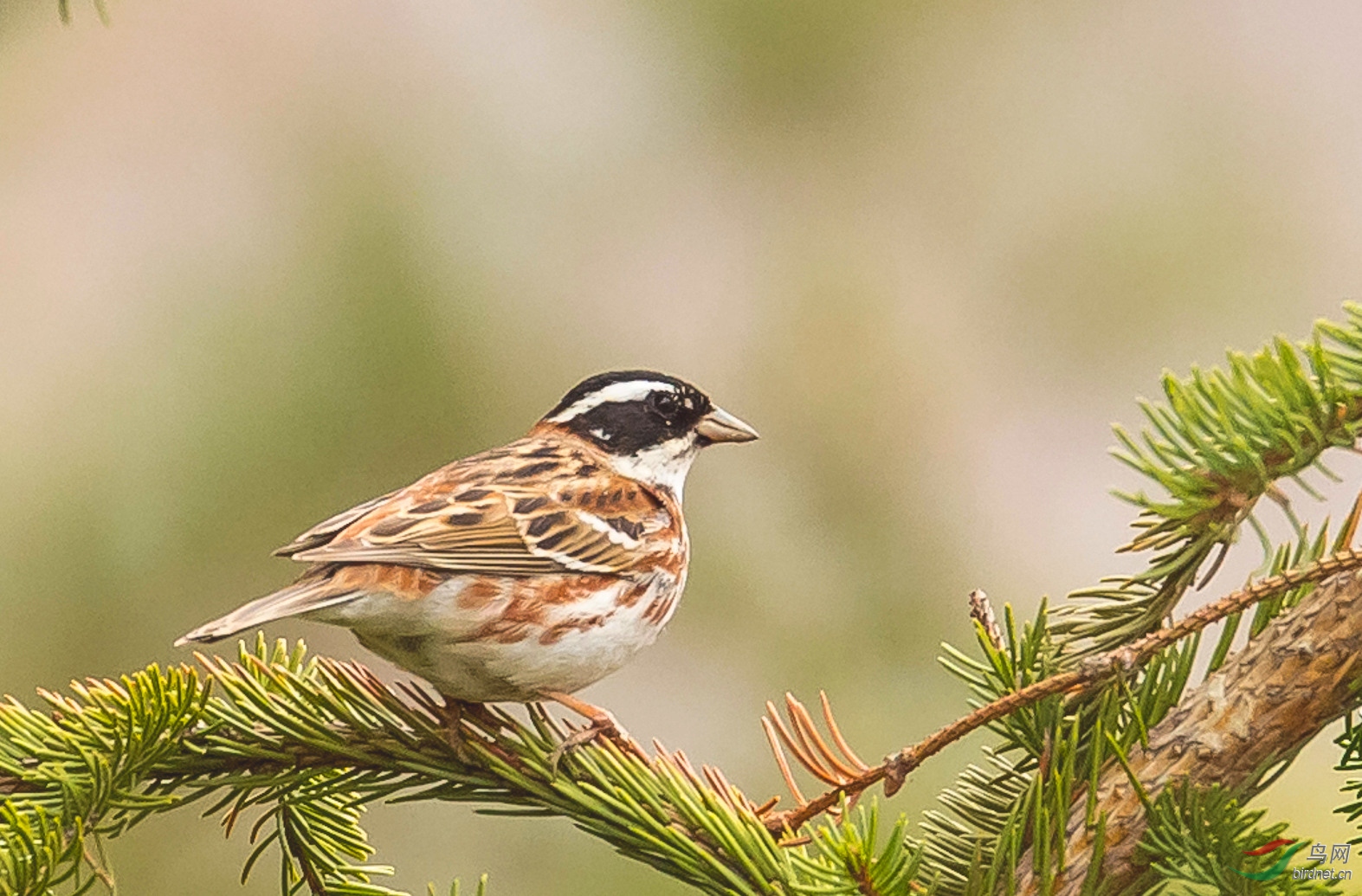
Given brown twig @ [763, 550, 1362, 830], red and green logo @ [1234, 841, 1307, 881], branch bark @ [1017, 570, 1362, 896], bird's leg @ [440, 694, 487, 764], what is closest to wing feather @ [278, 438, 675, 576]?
bird's leg @ [440, 694, 487, 764]

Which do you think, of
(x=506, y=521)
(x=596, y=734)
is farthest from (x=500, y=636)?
(x=596, y=734)

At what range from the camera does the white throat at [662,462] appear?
90.4 inches

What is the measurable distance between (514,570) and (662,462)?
1.78ft

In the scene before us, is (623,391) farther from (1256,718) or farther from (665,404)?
(1256,718)

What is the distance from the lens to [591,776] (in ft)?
4.46

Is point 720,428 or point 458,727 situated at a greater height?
point 720,428

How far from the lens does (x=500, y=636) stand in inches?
67.9

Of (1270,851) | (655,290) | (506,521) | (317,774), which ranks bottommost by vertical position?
(1270,851)

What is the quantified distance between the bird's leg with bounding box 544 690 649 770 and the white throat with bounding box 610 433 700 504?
61 cm

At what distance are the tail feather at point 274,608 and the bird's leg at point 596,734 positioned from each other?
286 mm

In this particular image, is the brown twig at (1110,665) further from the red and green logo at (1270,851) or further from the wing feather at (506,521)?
the wing feather at (506,521)

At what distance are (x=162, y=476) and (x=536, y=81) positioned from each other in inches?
47.3

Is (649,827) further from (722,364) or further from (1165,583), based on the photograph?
(722,364)

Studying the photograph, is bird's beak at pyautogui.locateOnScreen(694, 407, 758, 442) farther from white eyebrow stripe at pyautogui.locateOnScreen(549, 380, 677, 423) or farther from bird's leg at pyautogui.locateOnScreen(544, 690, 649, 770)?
bird's leg at pyautogui.locateOnScreen(544, 690, 649, 770)
